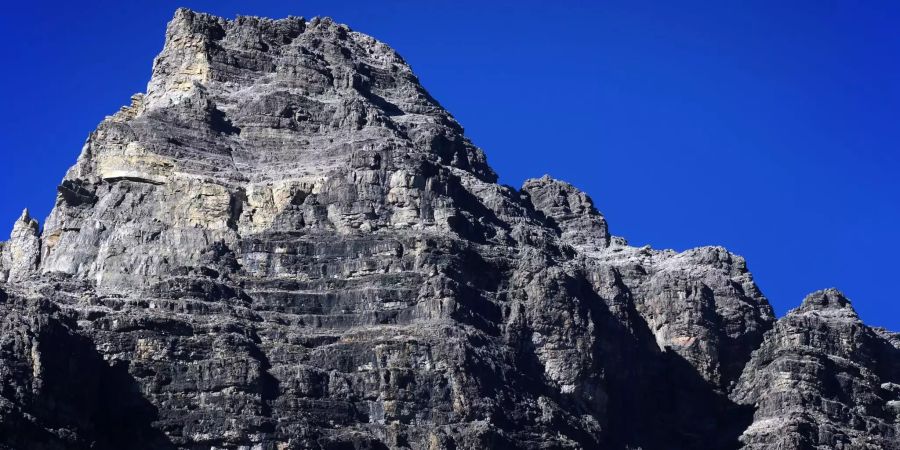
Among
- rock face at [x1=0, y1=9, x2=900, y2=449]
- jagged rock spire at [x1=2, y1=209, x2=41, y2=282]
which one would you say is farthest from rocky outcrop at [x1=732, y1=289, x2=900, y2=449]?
jagged rock spire at [x1=2, y1=209, x2=41, y2=282]

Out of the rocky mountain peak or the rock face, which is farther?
the rocky mountain peak

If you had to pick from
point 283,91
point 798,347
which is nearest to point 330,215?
point 283,91

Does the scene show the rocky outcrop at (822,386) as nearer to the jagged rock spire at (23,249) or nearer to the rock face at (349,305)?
the rock face at (349,305)

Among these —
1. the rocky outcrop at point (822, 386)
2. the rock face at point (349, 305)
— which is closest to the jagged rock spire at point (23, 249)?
the rock face at point (349, 305)

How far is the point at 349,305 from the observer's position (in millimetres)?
150875

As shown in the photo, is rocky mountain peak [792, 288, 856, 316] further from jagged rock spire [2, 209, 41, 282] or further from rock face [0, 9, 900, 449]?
jagged rock spire [2, 209, 41, 282]

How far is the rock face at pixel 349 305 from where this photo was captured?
141 m

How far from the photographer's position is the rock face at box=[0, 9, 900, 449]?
5536 inches

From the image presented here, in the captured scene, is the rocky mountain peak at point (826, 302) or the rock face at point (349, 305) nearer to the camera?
the rock face at point (349, 305)

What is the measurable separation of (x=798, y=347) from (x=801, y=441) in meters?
9.12

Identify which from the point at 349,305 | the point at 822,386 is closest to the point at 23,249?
the point at 349,305

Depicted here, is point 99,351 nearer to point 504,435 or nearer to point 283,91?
point 504,435

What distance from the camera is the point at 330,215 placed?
15850 centimetres

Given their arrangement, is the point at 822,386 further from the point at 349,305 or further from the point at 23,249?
the point at 23,249
